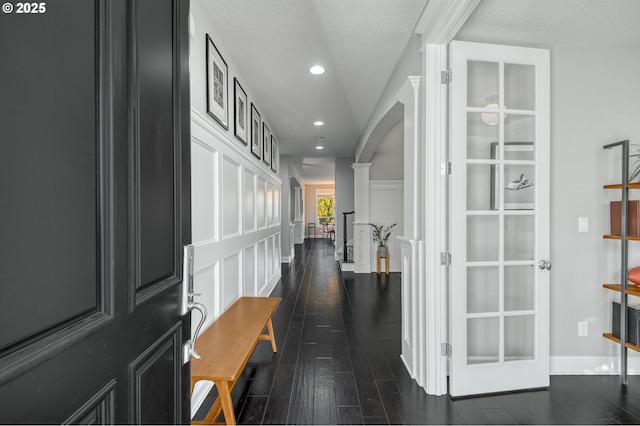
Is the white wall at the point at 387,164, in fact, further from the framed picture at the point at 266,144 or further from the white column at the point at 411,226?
the white column at the point at 411,226

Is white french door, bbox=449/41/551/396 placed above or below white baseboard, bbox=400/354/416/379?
above

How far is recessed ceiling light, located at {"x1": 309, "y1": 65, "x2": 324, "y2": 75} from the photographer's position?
2867 millimetres

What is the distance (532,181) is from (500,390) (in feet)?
4.71

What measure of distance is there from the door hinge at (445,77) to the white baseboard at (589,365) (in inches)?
87.2

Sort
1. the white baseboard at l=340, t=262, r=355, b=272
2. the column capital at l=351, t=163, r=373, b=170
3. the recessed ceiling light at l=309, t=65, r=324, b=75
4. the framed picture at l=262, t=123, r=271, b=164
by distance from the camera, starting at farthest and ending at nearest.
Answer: the white baseboard at l=340, t=262, r=355, b=272 < the column capital at l=351, t=163, r=373, b=170 < the framed picture at l=262, t=123, r=271, b=164 < the recessed ceiling light at l=309, t=65, r=324, b=75

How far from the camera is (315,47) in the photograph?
8.25 ft

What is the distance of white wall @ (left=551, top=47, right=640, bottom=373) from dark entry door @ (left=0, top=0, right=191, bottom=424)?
2.71 meters

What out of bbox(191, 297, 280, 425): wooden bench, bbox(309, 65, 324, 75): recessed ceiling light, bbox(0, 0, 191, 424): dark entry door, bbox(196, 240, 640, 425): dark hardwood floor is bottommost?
bbox(196, 240, 640, 425): dark hardwood floor

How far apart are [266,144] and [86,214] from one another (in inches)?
158

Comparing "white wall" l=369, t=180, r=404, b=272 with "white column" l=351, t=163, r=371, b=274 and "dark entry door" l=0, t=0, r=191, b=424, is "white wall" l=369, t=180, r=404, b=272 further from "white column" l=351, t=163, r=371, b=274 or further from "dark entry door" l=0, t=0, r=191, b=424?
"dark entry door" l=0, t=0, r=191, b=424

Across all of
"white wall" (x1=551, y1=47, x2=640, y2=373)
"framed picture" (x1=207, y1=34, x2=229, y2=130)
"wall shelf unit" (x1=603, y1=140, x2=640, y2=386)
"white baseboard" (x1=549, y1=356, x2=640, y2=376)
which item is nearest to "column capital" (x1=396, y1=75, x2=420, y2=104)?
"white wall" (x1=551, y1=47, x2=640, y2=373)

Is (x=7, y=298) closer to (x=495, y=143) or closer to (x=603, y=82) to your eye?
(x=495, y=143)

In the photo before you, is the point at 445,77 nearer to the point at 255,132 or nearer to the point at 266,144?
the point at 255,132

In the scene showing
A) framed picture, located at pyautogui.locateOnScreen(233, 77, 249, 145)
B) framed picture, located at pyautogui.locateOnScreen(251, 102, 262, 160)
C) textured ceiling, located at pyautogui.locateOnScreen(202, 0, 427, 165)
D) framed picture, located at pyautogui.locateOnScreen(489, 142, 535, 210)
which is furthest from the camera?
framed picture, located at pyautogui.locateOnScreen(251, 102, 262, 160)
